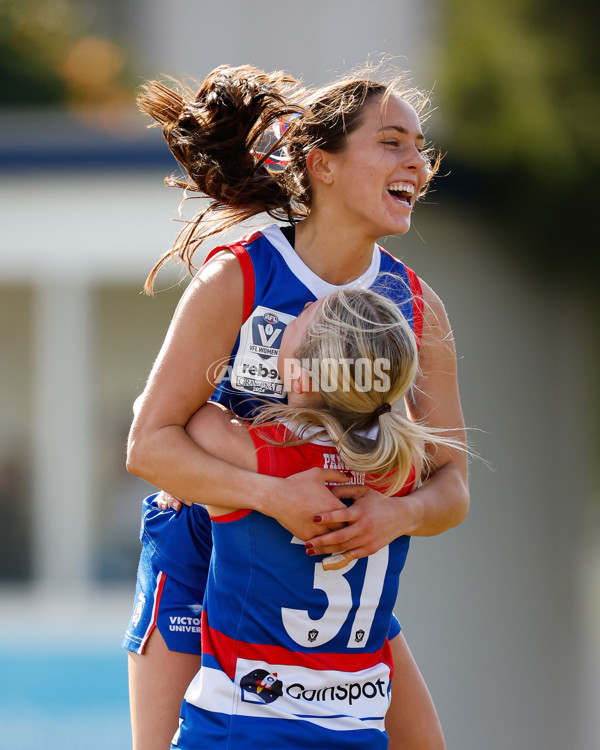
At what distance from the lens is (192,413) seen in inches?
78.6

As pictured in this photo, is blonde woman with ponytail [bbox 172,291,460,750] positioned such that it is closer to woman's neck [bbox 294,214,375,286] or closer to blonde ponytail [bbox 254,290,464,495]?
blonde ponytail [bbox 254,290,464,495]

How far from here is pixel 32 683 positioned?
242 inches

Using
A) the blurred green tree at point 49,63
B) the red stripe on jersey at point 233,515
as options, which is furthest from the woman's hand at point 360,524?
the blurred green tree at point 49,63

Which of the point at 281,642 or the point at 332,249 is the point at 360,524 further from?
the point at 332,249

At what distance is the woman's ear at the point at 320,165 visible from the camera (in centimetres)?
219

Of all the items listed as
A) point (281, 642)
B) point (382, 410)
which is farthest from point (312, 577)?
point (382, 410)

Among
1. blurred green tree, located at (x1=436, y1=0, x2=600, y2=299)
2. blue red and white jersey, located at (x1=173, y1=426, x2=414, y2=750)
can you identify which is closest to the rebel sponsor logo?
Result: blue red and white jersey, located at (x1=173, y1=426, x2=414, y2=750)

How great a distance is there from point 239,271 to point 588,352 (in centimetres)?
649

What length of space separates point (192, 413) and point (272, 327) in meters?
0.23

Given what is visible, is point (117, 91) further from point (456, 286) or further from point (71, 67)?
point (456, 286)

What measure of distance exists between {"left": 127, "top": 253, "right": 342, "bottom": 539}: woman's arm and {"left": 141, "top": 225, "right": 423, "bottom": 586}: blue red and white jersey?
0.12 ft

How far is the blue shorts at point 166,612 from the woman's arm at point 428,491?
1.54 ft

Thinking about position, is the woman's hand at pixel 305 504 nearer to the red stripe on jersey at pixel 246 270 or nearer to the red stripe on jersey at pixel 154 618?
the red stripe on jersey at pixel 246 270

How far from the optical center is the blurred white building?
6.21m
